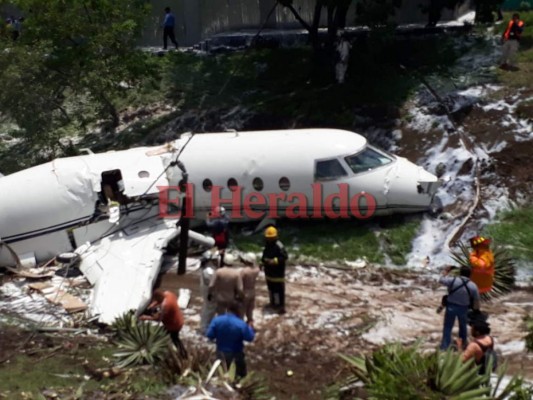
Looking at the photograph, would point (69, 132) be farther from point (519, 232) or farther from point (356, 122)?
point (519, 232)

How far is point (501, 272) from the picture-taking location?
17109 mm

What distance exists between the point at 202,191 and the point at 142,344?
673 centimetres

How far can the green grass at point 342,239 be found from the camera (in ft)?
63.1

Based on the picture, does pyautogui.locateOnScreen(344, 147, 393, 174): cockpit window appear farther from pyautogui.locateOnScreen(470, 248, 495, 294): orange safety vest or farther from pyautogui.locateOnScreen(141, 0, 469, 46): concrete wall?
pyautogui.locateOnScreen(141, 0, 469, 46): concrete wall

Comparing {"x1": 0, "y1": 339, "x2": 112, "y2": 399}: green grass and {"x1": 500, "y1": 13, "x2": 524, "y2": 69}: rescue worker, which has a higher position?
{"x1": 500, "y1": 13, "x2": 524, "y2": 69}: rescue worker

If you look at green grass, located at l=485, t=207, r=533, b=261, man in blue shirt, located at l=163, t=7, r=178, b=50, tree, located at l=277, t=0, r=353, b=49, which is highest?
tree, located at l=277, t=0, r=353, b=49

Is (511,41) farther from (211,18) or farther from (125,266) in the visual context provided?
(125,266)

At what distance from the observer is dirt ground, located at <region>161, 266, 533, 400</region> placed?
45.2ft

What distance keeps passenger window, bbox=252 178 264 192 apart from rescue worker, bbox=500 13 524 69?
40.9 ft

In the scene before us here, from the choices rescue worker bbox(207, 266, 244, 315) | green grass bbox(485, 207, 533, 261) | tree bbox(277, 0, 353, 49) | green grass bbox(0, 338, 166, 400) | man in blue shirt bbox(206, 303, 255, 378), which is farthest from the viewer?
tree bbox(277, 0, 353, 49)

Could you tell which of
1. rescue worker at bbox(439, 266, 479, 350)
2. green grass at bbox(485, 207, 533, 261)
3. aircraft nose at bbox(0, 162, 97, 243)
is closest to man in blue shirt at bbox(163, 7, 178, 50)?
aircraft nose at bbox(0, 162, 97, 243)

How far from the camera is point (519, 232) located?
1911 centimetres

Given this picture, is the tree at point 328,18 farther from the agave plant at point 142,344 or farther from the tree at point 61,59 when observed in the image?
the agave plant at point 142,344

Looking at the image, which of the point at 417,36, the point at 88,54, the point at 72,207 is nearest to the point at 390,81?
the point at 417,36
